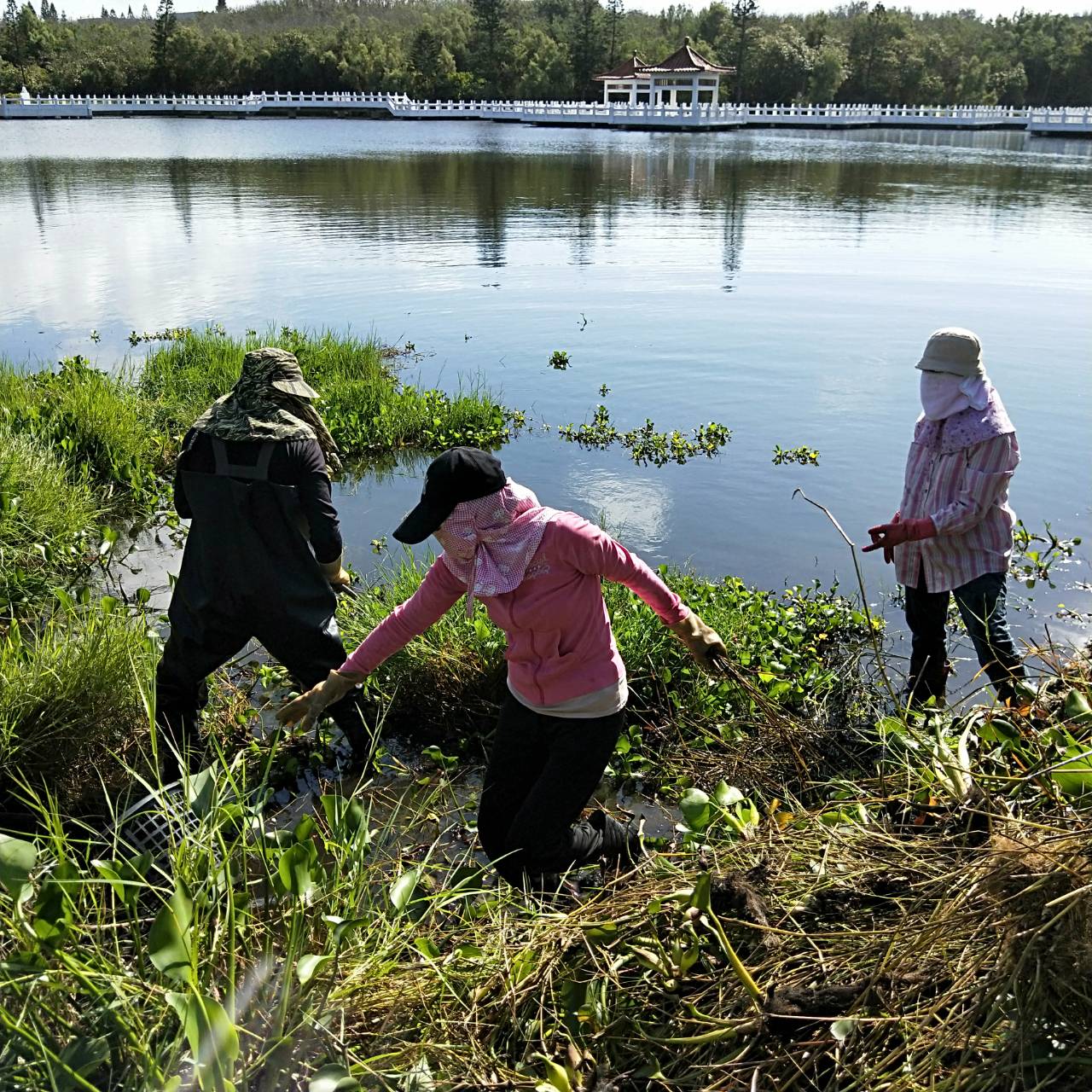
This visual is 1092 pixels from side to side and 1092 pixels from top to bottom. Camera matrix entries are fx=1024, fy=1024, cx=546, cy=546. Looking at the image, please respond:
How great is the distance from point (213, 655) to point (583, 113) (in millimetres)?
82091

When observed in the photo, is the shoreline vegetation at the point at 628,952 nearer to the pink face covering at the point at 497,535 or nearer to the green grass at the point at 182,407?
the pink face covering at the point at 497,535

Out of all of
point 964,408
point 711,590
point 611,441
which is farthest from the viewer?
point 611,441

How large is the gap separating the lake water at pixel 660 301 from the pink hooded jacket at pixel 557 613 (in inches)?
140

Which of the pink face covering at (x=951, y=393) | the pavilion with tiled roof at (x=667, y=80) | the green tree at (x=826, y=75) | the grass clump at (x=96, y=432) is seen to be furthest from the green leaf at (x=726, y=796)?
the green tree at (x=826, y=75)

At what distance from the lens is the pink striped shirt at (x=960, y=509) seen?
4.30 metres

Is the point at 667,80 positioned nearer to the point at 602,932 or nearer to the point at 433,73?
the point at 433,73

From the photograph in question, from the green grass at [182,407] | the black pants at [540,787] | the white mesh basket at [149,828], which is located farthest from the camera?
the green grass at [182,407]

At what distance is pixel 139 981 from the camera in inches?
86.7

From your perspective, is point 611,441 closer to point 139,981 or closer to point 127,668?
point 127,668

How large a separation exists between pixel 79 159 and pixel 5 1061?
50.0 meters

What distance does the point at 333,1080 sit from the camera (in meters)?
1.99

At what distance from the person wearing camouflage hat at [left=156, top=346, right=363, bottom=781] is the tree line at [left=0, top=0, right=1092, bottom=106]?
106635 millimetres

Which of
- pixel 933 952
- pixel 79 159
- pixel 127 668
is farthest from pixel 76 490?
pixel 79 159

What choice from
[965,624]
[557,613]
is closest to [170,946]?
[557,613]
